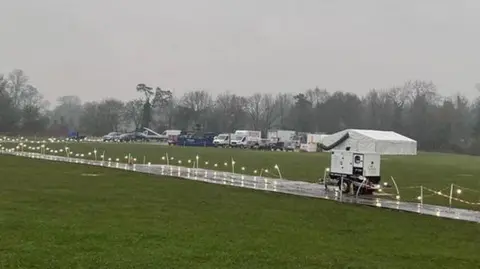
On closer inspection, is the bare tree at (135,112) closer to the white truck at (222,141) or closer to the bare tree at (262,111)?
the bare tree at (262,111)

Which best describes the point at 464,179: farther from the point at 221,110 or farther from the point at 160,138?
the point at 221,110

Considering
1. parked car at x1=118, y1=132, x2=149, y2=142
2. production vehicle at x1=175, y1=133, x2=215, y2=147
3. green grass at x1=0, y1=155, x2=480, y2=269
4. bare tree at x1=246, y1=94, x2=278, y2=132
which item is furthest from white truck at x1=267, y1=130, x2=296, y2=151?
green grass at x1=0, y1=155, x2=480, y2=269

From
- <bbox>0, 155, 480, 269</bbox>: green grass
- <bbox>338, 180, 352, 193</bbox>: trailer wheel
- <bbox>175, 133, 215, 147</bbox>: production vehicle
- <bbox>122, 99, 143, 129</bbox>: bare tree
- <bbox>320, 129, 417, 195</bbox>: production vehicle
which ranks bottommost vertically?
<bbox>0, 155, 480, 269</bbox>: green grass

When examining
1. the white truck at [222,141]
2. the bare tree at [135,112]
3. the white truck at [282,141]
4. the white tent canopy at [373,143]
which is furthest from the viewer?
the bare tree at [135,112]

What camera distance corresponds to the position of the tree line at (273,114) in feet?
374

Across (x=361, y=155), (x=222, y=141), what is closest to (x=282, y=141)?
(x=222, y=141)

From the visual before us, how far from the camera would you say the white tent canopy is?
23.8 m

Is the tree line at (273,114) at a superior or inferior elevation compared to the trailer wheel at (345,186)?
superior

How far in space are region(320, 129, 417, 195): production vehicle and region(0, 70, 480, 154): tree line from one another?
88.8m

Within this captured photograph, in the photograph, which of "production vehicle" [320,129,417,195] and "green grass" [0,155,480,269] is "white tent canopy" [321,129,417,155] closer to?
"production vehicle" [320,129,417,195]

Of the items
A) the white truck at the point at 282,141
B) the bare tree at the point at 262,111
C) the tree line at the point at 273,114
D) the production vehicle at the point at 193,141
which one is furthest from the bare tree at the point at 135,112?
the production vehicle at the point at 193,141

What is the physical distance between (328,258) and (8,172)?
72.7 feet

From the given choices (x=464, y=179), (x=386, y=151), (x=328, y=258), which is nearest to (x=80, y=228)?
(x=328, y=258)

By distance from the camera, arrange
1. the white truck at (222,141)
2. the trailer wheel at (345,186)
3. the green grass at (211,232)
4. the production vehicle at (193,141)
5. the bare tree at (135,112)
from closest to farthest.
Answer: the green grass at (211,232)
the trailer wheel at (345,186)
the production vehicle at (193,141)
the white truck at (222,141)
the bare tree at (135,112)
